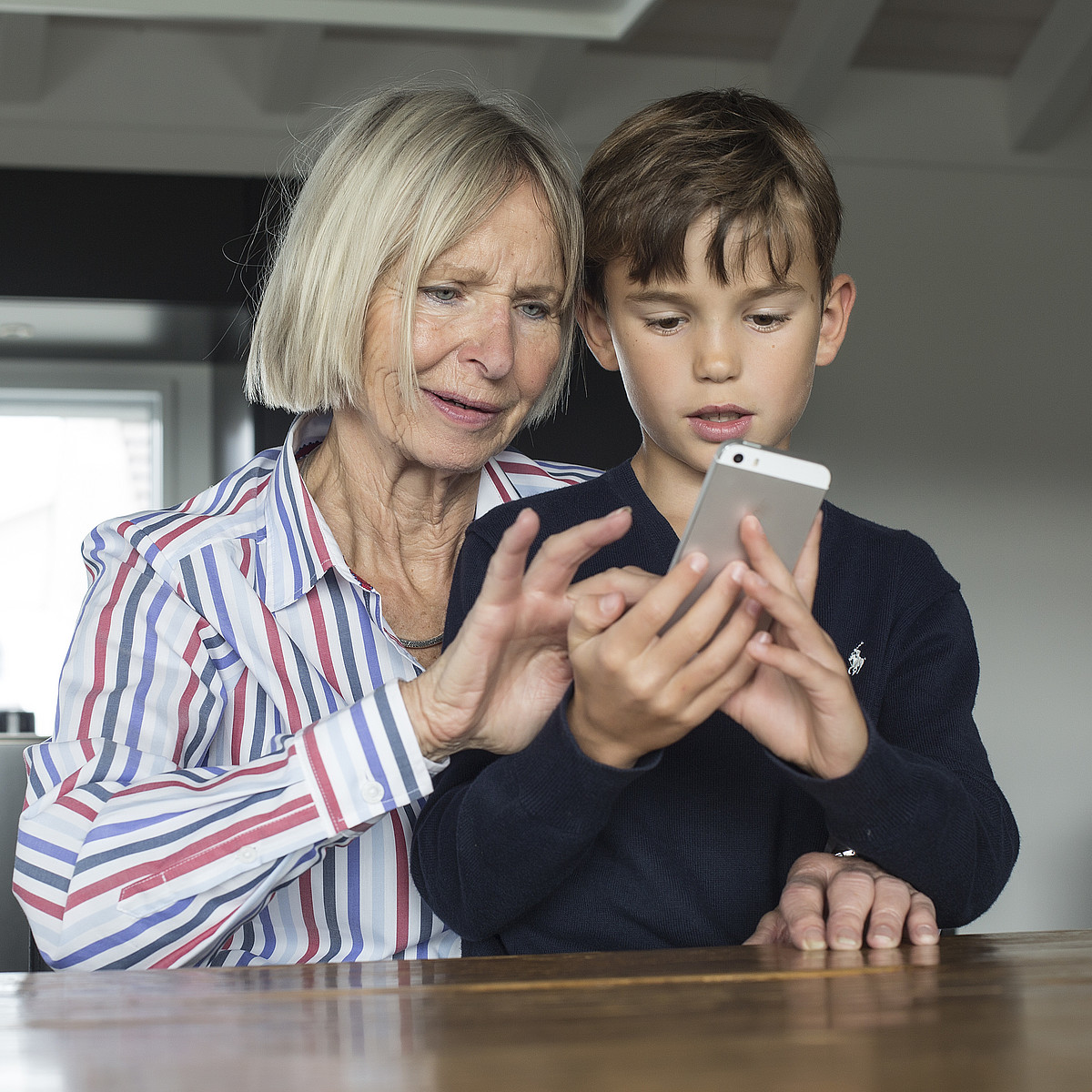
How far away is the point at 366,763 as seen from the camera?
990mm

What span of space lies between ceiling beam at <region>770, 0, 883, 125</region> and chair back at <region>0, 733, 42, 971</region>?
3.60m

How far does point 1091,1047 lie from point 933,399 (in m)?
4.62

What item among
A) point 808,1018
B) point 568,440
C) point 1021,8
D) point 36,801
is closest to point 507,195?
point 36,801

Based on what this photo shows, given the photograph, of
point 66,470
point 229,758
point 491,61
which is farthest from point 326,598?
point 66,470

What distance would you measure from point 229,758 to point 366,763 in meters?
0.37

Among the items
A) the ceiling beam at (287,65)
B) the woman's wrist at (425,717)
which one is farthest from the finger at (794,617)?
the ceiling beam at (287,65)

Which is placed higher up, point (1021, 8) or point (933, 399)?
point (1021, 8)

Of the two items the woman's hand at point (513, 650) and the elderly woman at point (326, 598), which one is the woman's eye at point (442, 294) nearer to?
the elderly woman at point (326, 598)

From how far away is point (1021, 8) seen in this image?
4453 millimetres

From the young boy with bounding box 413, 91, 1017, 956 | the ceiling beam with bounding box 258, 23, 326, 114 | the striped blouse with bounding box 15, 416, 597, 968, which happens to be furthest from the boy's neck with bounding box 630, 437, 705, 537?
the ceiling beam with bounding box 258, 23, 326, 114

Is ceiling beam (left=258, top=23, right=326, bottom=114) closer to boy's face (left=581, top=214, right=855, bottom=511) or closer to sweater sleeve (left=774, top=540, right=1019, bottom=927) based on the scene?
boy's face (left=581, top=214, right=855, bottom=511)

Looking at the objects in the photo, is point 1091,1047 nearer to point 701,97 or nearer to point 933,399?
point 701,97

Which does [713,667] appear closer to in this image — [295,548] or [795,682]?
[795,682]

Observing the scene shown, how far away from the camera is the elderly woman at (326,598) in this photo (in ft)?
3.40
